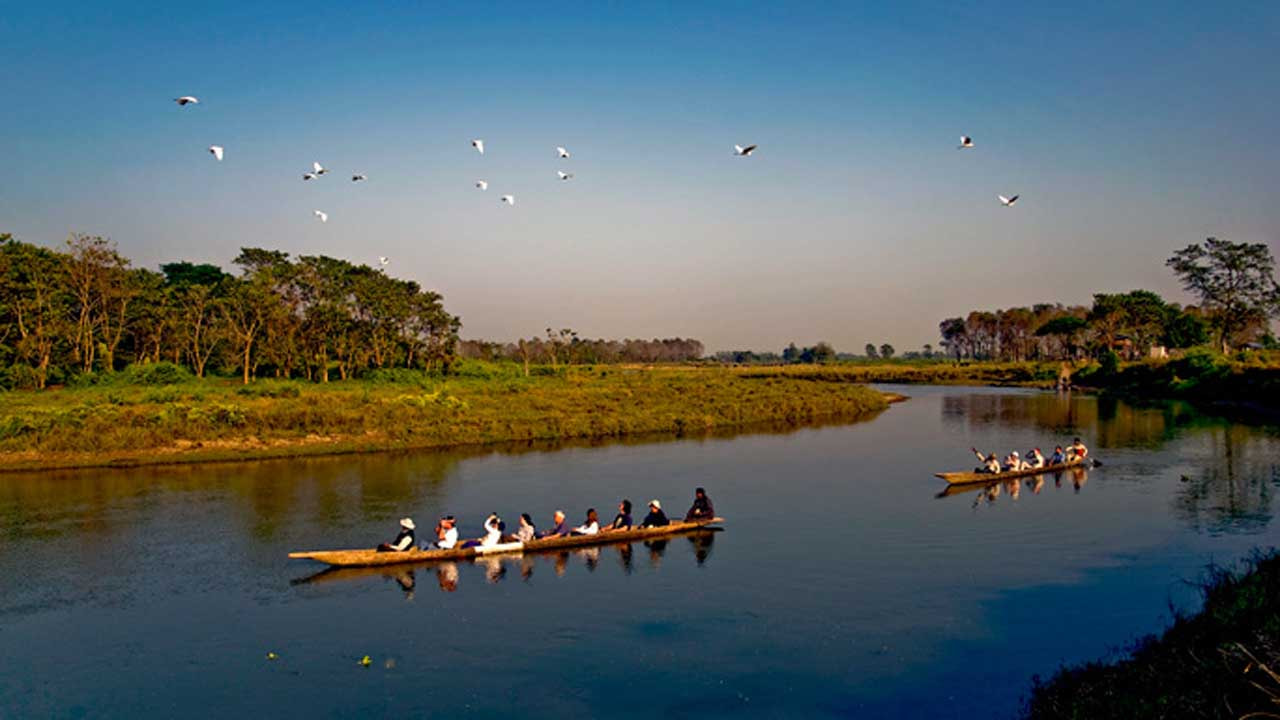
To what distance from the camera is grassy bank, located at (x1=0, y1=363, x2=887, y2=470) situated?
33.4 m

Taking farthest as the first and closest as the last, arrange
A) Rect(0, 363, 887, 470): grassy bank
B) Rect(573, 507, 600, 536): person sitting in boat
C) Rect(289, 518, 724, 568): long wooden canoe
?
Rect(0, 363, 887, 470): grassy bank, Rect(573, 507, 600, 536): person sitting in boat, Rect(289, 518, 724, 568): long wooden canoe

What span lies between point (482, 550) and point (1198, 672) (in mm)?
14752

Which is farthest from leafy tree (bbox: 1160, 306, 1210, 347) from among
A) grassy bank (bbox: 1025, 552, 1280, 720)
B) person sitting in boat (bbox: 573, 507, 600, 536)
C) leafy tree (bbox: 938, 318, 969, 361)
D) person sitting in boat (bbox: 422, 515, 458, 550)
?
person sitting in boat (bbox: 422, 515, 458, 550)

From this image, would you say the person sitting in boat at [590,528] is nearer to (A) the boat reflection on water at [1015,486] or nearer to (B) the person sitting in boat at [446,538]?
(B) the person sitting in boat at [446,538]

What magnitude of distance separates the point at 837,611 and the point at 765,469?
17.7 metres

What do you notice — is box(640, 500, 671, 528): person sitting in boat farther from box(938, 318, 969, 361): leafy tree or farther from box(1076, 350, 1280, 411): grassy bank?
box(938, 318, 969, 361): leafy tree

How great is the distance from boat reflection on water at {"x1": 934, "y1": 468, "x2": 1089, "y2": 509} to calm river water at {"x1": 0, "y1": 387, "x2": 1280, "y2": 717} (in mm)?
227

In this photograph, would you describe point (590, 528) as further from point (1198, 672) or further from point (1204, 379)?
point (1204, 379)

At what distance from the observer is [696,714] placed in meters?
11.8

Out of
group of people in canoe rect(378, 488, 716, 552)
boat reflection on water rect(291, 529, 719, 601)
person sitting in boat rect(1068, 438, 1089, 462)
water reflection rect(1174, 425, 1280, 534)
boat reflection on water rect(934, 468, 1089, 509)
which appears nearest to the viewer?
boat reflection on water rect(291, 529, 719, 601)

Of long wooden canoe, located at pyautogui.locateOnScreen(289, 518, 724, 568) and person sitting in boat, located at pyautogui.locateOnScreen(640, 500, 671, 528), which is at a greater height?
person sitting in boat, located at pyautogui.locateOnScreen(640, 500, 671, 528)

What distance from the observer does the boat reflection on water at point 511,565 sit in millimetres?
18312

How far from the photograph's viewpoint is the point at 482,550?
1989 centimetres

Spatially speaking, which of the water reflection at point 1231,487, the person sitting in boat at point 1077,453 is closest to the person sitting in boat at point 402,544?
the water reflection at point 1231,487
